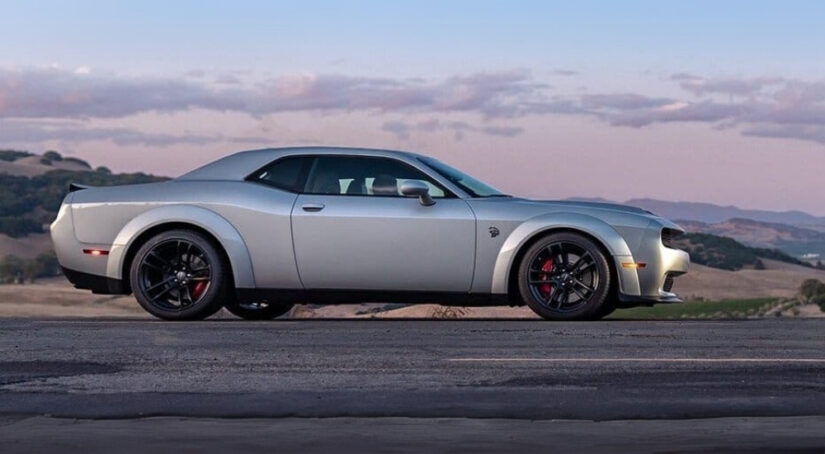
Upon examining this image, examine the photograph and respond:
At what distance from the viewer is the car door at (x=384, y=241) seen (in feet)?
42.0

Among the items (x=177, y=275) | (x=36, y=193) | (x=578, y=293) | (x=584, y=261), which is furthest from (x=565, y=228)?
(x=36, y=193)

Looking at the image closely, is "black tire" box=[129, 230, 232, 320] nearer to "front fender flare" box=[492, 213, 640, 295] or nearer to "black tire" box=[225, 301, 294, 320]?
"black tire" box=[225, 301, 294, 320]

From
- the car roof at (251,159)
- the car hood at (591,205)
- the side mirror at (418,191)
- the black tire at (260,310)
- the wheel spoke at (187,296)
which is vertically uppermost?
the car roof at (251,159)

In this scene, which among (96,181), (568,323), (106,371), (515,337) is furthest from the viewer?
(96,181)

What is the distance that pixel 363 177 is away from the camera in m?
13.2

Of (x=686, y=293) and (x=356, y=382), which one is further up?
(x=356, y=382)

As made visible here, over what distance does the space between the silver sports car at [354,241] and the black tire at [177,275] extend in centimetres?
1

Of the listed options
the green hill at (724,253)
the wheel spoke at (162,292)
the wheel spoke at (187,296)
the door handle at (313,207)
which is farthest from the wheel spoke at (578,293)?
the green hill at (724,253)

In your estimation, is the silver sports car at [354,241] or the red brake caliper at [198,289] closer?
the silver sports car at [354,241]

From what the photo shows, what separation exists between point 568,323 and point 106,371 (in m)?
4.50

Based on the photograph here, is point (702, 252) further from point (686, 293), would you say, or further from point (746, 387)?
point (746, 387)

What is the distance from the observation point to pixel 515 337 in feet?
35.3

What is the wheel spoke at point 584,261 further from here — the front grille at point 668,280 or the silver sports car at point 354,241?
the front grille at point 668,280

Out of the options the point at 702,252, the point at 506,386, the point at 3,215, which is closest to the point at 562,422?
the point at 506,386
